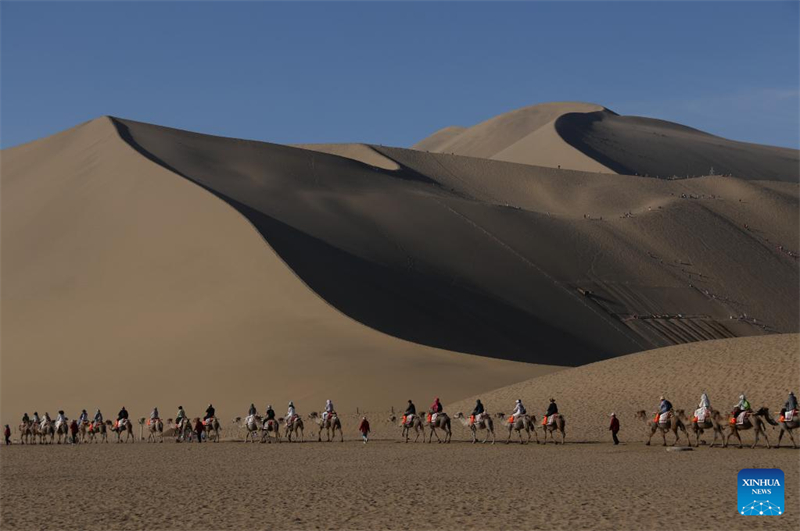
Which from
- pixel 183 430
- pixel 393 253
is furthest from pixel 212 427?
pixel 393 253

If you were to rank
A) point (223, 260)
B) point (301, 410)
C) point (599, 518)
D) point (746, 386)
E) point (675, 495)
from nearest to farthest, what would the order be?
point (599, 518), point (675, 495), point (746, 386), point (301, 410), point (223, 260)

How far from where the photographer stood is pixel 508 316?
66312mm

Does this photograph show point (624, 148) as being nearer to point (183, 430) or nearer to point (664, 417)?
point (183, 430)

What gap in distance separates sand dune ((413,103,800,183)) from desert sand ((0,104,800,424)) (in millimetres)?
37563

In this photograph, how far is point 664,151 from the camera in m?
158

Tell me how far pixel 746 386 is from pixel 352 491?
19.8 meters

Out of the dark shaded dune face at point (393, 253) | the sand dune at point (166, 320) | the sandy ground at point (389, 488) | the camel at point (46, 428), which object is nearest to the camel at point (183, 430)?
the camel at point (46, 428)

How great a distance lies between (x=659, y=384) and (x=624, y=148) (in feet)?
381

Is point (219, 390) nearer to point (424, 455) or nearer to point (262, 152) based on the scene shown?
point (424, 455)

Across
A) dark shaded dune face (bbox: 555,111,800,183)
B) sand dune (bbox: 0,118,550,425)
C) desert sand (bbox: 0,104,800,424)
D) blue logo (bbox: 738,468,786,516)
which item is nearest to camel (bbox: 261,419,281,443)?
sand dune (bbox: 0,118,550,425)

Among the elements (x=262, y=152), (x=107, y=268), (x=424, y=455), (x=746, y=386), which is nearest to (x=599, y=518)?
(x=424, y=455)

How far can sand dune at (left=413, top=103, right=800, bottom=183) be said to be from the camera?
145750mm

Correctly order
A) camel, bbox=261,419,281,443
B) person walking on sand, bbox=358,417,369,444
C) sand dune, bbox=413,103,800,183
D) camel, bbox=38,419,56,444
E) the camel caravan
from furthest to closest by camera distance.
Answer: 1. sand dune, bbox=413,103,800,183
2. camel, bbox=38,419,56,444
3. camel, bbox=261,419,281,443
4. person walking on sand, bbox=358,417,369,444
5. the camel caravan

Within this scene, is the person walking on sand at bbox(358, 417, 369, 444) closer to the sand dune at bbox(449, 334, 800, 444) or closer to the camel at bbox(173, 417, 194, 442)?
the sand dune at bbox(449, 334, 800, 444)
